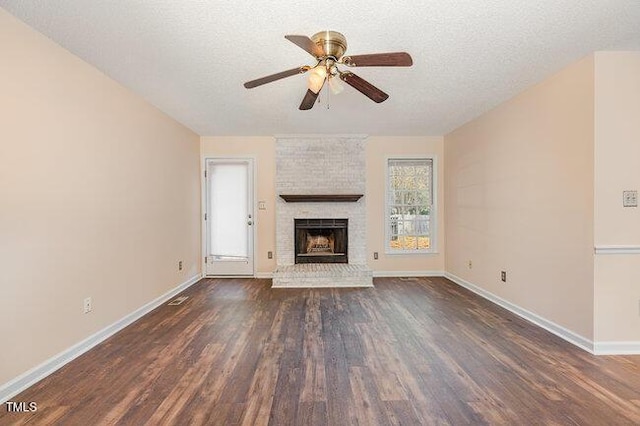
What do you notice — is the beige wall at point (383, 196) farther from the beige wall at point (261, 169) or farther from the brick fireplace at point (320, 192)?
the beige wall at point (261, 169)

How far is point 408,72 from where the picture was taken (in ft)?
8.83

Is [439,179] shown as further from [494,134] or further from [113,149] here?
[113,149]

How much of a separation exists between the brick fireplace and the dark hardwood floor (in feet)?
6.02

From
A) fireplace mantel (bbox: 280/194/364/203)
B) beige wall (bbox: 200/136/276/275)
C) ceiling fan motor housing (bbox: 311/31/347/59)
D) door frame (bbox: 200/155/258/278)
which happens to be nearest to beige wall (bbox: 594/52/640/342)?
ceiling fan motor housing (bbox: 311/31/347/59)

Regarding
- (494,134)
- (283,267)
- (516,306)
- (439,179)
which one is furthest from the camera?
(439,179)

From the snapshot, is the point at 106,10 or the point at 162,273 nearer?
the point at 106,10

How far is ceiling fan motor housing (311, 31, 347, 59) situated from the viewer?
1.88 metres

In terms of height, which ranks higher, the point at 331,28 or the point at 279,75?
the point at 331,28

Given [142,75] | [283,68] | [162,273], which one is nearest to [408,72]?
[283,68]

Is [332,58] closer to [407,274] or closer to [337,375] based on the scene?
[337,375]

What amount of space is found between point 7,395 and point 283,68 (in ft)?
10.0

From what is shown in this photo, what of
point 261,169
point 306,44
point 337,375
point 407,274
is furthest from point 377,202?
point 306,44

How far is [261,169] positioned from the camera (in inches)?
202

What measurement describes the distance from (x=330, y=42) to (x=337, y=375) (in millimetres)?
2297
